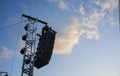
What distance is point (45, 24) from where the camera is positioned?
72.8 feet

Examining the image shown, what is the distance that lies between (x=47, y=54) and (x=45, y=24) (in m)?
4.05

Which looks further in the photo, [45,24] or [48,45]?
[45,24]

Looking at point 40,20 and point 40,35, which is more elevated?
point 40,20

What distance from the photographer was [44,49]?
19.2 m

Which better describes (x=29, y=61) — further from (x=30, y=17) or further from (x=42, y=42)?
(x=30, y=17)

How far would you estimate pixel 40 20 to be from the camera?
A: 73.7ft

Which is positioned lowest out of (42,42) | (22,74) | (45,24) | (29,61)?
(22,74)

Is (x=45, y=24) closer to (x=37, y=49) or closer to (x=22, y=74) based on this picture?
(x=37, y=49)

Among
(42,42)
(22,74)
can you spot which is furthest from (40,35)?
(22,74)

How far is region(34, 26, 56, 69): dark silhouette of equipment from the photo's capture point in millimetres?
19281

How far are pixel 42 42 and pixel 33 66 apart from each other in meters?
2.50

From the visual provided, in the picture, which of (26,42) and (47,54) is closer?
(47,54)

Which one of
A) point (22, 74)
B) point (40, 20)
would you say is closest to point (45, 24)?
point (40, 20)

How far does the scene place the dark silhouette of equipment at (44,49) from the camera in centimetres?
1928
